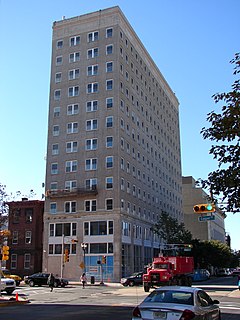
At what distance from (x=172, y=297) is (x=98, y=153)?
180 feet

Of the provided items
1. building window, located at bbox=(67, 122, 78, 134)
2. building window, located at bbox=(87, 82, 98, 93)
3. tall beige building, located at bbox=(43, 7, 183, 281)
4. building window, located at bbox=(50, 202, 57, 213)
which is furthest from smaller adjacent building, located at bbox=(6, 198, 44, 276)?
building window, located at bbox=(87, 82, 98, 93)

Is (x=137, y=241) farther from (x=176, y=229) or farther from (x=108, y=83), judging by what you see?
(x=108, y=83)

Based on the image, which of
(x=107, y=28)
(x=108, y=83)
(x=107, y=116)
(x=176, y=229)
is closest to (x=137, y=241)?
(x=176, y=229)

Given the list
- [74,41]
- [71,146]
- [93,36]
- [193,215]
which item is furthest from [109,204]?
[193,215]

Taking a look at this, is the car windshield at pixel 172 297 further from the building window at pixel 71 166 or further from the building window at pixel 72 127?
the building window at pixel 72 127

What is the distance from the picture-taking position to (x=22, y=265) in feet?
220

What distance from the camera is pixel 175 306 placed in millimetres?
10508

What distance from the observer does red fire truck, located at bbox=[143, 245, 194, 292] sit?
118ft

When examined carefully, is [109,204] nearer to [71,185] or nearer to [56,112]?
[71,185]

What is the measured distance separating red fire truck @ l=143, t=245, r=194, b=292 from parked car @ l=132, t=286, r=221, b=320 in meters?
24.6

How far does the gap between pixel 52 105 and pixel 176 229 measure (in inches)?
1217

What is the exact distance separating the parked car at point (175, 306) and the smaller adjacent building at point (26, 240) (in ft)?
190

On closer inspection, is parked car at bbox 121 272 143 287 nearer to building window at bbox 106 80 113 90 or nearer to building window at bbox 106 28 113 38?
building window at bbox 106 80 113 90

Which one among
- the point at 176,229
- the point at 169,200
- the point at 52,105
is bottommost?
the point at 176,229
